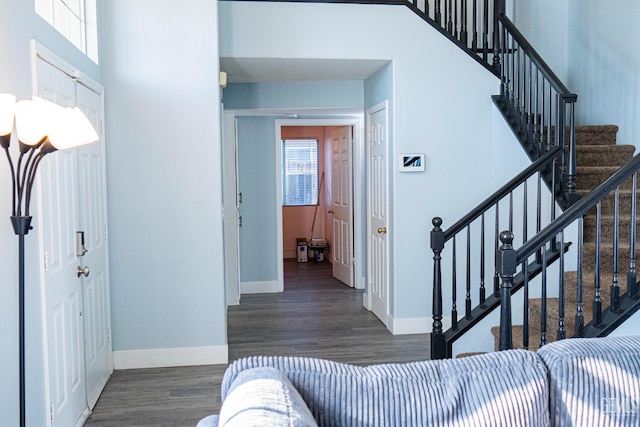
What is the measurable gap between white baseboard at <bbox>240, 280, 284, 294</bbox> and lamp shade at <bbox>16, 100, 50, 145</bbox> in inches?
191

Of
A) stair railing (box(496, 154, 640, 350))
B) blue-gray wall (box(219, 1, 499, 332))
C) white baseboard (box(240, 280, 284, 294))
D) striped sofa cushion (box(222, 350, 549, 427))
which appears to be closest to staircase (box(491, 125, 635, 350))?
stair railing (box(496, 154, 640, 350))

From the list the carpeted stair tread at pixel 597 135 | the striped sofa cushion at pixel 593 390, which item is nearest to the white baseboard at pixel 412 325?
the carpeted stair tread at pixel 597 135

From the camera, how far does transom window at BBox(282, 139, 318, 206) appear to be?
952cm

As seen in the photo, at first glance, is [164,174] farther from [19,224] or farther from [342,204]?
[342,204]

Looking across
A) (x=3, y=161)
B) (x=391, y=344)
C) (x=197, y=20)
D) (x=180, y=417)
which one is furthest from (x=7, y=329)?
(x=391, y=344)

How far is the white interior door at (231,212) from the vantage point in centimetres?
620

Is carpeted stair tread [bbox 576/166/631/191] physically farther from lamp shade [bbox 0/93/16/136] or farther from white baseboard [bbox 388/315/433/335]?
lamp shade [bbox 0/93/16/136]

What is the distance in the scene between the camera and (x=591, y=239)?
412 cm

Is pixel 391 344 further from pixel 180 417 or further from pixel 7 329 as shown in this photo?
pixel 7 329

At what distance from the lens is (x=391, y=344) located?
480 cm

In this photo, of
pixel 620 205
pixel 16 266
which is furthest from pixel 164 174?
pixel 620 205

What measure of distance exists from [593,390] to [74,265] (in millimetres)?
2702

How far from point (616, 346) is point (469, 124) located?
129 inches

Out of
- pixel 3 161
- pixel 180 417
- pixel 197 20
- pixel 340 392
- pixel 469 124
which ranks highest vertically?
pixel 197 20
